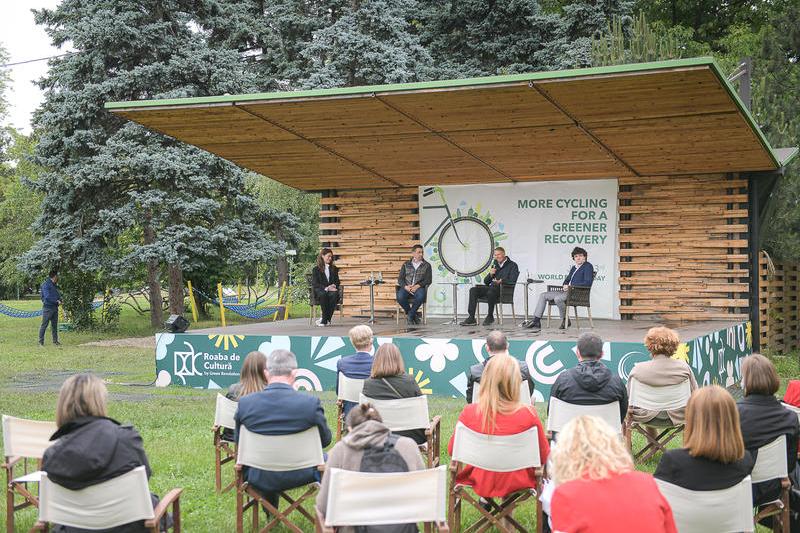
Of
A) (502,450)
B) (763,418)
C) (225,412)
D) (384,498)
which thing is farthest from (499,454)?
(225,412)

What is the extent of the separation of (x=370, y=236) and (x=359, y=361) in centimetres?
958

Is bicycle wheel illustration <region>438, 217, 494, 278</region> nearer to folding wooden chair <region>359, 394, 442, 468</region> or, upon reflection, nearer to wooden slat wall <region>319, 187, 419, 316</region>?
wooden slat wall <region>319, 187, 419, 316</region>

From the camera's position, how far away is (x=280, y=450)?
471 cm

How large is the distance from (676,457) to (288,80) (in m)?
21.1

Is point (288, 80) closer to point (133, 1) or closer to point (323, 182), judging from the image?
point (133, 1)

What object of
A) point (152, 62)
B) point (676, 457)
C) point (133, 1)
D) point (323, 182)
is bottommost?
point (676, 457)

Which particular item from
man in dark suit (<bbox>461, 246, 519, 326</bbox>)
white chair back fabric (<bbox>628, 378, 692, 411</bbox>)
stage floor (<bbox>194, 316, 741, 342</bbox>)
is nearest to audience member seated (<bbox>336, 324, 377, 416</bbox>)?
white chair back fabric (<bbox>628, 378, 692, 411</bbox>)

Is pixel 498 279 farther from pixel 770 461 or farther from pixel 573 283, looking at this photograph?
pixel 770 461

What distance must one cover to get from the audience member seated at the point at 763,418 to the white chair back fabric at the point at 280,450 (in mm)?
2245

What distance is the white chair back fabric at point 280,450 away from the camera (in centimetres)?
471

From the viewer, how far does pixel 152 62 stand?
19891 mm

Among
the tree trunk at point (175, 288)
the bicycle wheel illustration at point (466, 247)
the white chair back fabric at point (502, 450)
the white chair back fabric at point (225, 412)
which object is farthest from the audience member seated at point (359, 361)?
the tree trunk at point (175, 288)

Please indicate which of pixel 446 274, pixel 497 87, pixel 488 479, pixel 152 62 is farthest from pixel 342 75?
pixel 488 479

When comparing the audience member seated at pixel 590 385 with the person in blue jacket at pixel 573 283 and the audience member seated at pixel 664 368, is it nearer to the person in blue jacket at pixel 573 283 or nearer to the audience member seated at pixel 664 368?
the audience member seated at pixel 664 368
